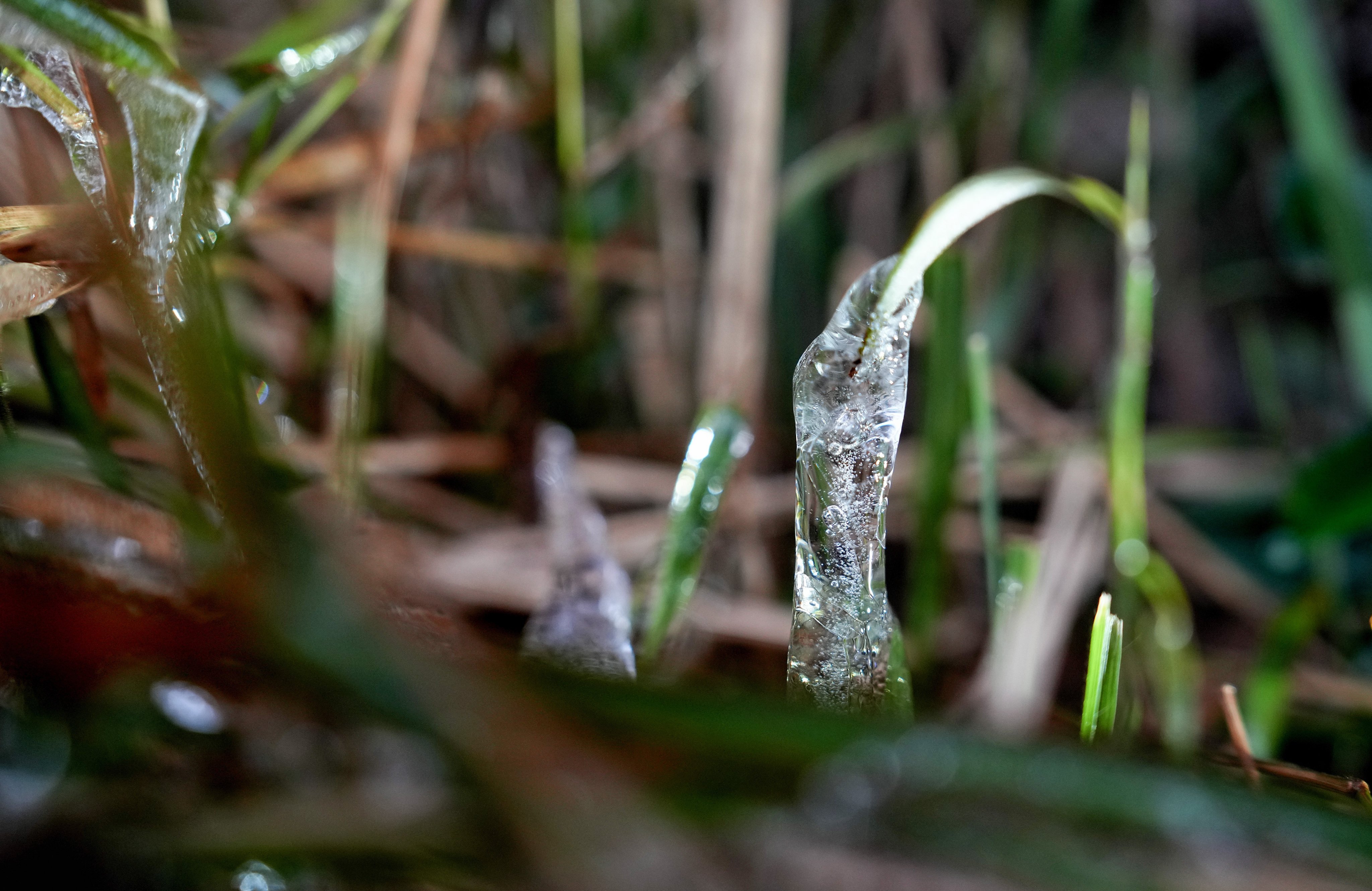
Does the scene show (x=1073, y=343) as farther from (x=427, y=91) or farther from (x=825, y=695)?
(x=825, y=695)

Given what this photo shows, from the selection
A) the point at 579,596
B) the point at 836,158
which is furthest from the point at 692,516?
the point at 836,158

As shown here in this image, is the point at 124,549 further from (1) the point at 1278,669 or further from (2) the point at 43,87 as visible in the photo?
(1) the point at 1278,669

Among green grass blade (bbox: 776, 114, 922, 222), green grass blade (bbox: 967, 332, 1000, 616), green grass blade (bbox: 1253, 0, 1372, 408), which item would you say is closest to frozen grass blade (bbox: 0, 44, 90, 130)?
green grass blade (bbox: 967, 332, 1000, 616)

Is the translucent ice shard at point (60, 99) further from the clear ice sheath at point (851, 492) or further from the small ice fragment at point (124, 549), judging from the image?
the clear ice sheath at point (851, 492)

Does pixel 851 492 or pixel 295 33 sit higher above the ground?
pixel 295 33

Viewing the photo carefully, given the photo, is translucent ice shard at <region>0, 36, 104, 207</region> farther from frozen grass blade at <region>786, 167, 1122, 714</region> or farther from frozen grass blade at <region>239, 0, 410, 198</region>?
frozen grass blade at <region>786, 167, 1122, 714</region>
